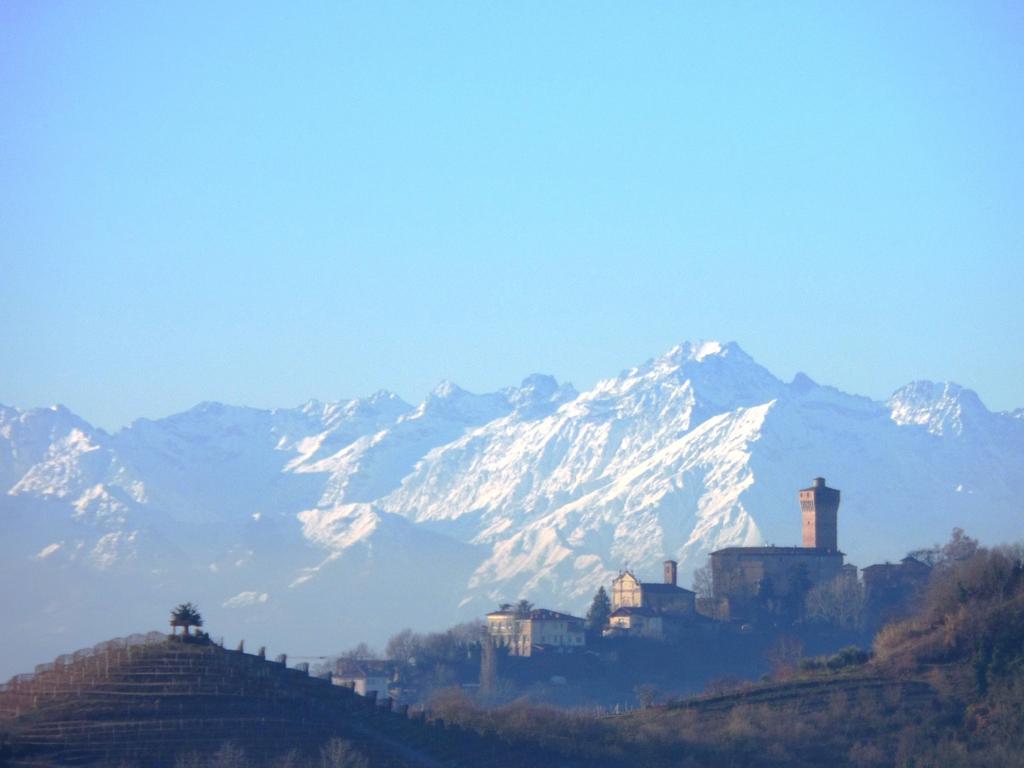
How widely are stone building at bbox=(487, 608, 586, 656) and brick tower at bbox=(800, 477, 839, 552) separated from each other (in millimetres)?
27077

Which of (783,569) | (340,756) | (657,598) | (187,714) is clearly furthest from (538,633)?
(187,714)

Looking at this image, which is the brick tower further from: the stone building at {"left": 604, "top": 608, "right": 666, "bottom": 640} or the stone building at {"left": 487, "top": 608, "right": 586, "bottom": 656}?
the stone building at {"left": 487, "top": 608, "right": 586, "bottom": 656}

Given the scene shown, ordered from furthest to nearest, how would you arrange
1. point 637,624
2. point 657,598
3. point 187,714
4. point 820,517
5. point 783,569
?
point 820,517
point 783,569
point 657,598
point 637,624
point 187,714

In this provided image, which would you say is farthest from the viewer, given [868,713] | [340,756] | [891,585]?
[891,585]

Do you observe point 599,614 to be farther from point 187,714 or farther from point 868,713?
point 187,714

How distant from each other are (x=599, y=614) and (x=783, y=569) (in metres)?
15.5

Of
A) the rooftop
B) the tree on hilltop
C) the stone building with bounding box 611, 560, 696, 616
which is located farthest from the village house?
the tree on hilltop

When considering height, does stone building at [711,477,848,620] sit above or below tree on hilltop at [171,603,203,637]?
above

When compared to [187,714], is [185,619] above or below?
above

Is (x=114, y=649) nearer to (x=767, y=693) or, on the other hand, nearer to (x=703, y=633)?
(x=767, y=693)

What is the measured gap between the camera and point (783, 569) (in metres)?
162

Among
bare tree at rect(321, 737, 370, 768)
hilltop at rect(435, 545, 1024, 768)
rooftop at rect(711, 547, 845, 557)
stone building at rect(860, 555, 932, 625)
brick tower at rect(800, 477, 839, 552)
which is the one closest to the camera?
bare tree at rect(321, 737, 370, 768)

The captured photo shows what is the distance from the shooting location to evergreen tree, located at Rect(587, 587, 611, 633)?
15375 centimetres

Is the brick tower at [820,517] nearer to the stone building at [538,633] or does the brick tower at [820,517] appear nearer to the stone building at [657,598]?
the stone building at [657,598]
